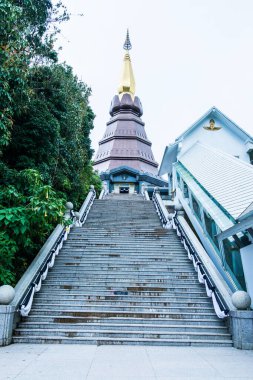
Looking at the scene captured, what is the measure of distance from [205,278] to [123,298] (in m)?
2.32

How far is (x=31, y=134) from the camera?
9.02 m

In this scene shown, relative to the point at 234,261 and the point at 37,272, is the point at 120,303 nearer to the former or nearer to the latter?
the point at 37,272

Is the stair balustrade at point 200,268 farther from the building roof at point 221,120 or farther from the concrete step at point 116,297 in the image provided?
the building roof at point 221,120

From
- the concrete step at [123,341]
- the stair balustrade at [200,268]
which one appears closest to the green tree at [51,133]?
the stair balustrade at [200,268]

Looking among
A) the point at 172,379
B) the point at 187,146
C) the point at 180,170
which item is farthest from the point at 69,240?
the point at 187,146

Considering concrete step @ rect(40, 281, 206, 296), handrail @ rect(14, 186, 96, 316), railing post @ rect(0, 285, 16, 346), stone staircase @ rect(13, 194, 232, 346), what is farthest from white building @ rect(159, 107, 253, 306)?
railing post @ rect(0, 285, 16, 346)

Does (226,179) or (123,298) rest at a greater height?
(226,179)

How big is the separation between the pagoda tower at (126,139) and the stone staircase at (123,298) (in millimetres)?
19558

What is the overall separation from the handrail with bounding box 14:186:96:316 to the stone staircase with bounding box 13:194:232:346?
28cm

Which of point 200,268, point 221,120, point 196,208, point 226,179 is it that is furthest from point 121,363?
point 221,120

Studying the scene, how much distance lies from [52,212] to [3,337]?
2708 millimetres

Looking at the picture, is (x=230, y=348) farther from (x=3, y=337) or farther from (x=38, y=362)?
(x=3, y=337)

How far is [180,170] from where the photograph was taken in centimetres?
1611

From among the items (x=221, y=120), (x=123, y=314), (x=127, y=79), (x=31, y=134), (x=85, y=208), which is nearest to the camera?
(x=123, y=314)
